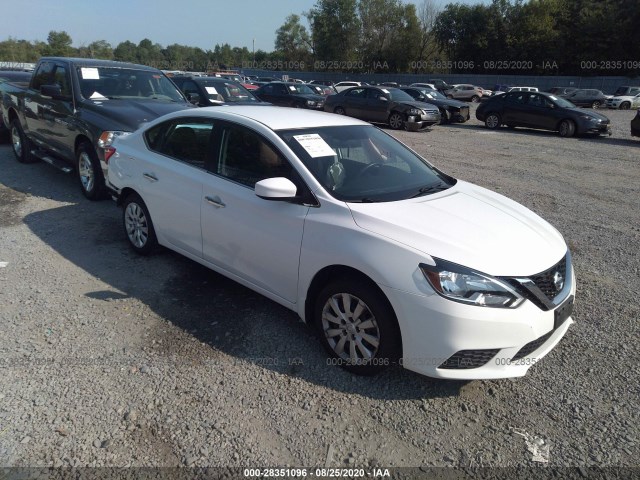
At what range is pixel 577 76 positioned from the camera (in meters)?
52.9

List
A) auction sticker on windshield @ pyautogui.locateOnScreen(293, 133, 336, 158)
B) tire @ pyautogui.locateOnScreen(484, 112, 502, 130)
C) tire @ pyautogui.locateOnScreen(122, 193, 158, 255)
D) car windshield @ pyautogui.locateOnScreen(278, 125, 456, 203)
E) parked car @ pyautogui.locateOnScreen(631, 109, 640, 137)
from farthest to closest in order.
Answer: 1. tire @ pyautogui.locateOnScreen(484, 112, 502, 130)
2. parked car @ pyautogui.locateOnScreen(631, 109, 640, 137)
3. tire @ pyautogui.locateOnScreen(122, 193, 158, 255)
4. auction sticker on windshield @ pyautogui.locateOnScreen(293, 133, 336, 158)
5. car windshield @ pyautogui.locateOnScreen(278, 125, 456, 203)

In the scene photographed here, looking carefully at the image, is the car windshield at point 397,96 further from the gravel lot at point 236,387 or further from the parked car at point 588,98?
the parked car at point 588,98

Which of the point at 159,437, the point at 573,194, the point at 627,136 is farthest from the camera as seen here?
the point at 627,136

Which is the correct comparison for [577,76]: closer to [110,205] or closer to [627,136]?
[627,136]

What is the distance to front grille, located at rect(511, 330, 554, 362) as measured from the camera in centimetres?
310

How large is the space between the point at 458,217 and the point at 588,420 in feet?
4.83

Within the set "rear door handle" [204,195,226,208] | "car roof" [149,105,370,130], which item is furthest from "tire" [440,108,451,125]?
"rear door handle" [204,195,226,208]

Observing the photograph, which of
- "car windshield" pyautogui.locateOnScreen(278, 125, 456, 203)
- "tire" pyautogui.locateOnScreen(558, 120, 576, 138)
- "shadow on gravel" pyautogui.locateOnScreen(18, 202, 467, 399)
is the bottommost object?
"shadow on gravel" pyautogui.locateOnScreen(18, 202, 467, 399)

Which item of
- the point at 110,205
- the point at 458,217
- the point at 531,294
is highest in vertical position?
the point at 458,217

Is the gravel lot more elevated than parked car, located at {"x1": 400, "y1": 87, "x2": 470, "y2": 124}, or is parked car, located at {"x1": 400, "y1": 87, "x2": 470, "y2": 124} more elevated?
parked car, located at {"x1": 400, "y1": 87, "x2": 470, "y2": 124}

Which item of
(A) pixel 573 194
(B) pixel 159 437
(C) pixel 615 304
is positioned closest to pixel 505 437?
(B) pixel 159 437

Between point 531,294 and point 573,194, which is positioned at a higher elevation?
point 531,294

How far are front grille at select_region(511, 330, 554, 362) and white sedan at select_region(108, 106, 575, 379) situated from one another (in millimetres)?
15

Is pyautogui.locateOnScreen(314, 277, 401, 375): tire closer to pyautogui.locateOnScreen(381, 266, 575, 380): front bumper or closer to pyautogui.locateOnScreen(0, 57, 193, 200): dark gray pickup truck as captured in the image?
pyautogui.locateOnScreen(381, 266, 575, 380): front bumper
